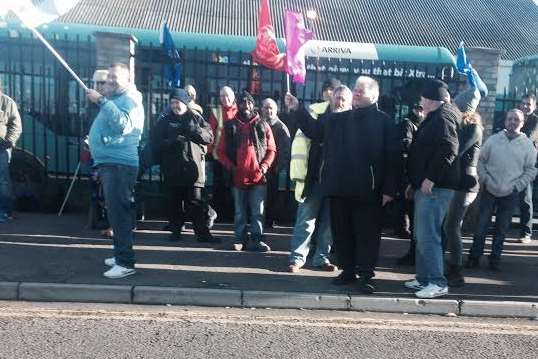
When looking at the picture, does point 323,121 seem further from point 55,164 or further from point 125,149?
point 55,164

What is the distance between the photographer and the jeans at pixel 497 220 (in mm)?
6062

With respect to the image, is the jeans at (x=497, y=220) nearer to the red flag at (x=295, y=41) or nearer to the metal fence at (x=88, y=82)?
the red flag at (x=295, y=41)

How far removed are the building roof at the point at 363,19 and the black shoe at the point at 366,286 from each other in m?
20.8

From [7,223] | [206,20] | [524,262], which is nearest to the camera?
[524,262]

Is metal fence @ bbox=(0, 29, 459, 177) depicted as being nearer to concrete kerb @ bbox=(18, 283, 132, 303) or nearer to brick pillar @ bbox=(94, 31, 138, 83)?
brick pillar @ bbox=(94, 31, 138, 83)

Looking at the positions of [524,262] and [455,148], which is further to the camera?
[524,262]

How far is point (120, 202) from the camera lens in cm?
504

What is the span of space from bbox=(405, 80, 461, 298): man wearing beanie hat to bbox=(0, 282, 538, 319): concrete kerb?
0.72 ft

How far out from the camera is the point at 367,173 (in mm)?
4883

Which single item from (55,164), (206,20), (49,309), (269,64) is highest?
(206,20)

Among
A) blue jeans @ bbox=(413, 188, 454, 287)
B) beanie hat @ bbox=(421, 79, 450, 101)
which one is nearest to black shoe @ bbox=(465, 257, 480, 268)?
blue jeans @ bbox=(413, 188, 454, 287)

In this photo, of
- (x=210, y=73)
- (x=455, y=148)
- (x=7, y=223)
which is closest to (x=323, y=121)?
(x=455, y=148)

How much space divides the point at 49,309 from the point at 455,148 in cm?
375

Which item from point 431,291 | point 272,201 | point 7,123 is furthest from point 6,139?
point 431,291
